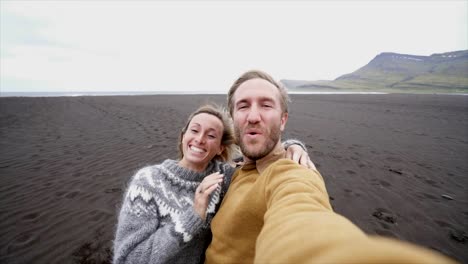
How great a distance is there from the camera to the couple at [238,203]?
2.85 ft

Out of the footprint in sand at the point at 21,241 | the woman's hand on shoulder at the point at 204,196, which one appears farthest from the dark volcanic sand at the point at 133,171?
the woman's hand on shoulder at the point at 204,196

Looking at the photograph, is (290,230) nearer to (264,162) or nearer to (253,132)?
(264,162)

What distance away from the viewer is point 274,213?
44.1 inches

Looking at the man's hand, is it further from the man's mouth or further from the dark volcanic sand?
the dark volcanic sand

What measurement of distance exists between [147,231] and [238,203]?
0.78 metres

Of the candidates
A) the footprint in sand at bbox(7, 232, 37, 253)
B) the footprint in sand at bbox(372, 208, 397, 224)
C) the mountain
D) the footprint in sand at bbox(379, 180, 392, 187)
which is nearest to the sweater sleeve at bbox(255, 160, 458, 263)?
the footprint in sand at bbox(372, 208, 397, 224)

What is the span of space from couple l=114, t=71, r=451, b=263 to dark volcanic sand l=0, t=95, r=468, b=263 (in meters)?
2.24

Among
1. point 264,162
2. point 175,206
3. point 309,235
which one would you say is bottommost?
point 175,206

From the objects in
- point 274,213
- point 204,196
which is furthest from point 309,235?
point 204,196

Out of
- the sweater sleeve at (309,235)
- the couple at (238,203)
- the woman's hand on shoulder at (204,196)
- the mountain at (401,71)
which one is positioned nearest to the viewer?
the sweater sleeve at (309,235)

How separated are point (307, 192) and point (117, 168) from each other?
6.55 meters

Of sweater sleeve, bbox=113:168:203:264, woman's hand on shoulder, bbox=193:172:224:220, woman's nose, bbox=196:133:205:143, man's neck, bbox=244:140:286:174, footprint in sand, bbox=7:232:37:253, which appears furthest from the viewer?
footprint in sand, bbox=7:232:37:253

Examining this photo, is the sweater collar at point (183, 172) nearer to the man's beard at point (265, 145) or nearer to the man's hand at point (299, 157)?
the man's beard at point (265, 145)

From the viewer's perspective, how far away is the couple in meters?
0.87
